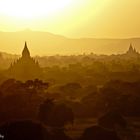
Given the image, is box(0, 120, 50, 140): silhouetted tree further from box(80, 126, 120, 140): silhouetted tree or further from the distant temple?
the distant temple

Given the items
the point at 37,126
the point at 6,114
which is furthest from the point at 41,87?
the point at 37,126

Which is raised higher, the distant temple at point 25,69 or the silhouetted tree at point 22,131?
the distant temple at point 25,69

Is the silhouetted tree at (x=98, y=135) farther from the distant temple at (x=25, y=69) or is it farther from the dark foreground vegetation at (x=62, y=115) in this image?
the distant temple at (x=25, y=69)

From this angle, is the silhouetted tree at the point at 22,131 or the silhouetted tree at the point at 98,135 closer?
the silhouetted tree at the point at 22,131

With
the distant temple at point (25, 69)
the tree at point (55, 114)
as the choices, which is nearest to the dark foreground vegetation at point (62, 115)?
the tree at point (55, 114)

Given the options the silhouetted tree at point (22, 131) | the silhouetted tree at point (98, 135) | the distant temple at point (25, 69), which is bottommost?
the silhouetted tree at point (98, 135)

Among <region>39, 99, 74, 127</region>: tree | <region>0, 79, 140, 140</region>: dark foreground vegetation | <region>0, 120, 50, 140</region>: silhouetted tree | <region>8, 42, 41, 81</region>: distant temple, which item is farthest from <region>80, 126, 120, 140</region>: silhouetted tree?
<region>8, 42, 41, 81</region>: distant temple

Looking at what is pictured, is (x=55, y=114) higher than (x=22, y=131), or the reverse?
(x=22, y=131)

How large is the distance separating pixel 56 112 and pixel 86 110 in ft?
27.8

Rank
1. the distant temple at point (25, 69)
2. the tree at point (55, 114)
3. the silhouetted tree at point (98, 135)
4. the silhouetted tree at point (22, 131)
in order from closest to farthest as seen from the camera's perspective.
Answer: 1. the silhouetted tree at point (22, 131)
2. the silhouetted tree at point (98, 135)
3. the tree at point (55, 114)
4. the distant temple at point (25, 69)

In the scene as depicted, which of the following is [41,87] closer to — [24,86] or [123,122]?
[24,86]

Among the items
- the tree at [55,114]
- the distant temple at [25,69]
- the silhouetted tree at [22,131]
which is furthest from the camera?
the distant temple at [25,69]

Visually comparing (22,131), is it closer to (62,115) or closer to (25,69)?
(62,115)

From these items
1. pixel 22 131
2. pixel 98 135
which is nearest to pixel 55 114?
pixel 98 135
